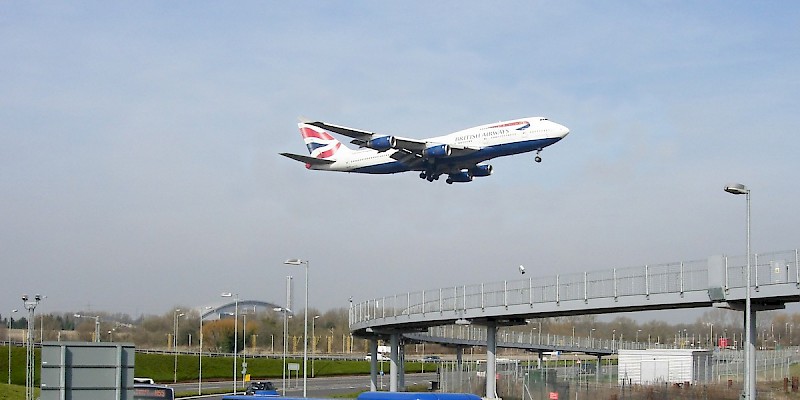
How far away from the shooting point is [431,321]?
63.4 metres

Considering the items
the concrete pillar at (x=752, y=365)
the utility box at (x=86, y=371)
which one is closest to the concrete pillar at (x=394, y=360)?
the concrete pillar at (x=752, y=365)

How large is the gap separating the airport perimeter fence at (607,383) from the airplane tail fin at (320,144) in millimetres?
30498

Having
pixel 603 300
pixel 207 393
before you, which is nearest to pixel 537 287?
pixel 603 300

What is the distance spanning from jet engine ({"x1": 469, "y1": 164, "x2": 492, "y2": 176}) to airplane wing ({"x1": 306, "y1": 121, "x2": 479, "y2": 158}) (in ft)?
17.3

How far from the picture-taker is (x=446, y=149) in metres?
76.0

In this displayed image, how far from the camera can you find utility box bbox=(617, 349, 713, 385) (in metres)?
69.9

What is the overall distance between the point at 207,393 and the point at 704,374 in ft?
162

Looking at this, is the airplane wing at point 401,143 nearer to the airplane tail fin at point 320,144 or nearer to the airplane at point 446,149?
the airplane at point 446,149

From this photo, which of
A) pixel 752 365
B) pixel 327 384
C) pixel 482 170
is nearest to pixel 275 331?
pixel 327 384

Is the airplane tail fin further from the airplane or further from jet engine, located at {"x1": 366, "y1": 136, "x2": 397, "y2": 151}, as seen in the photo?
jet engine, located at {"x1": 366, "y1": 136, "x2": 397, "y2": 151}

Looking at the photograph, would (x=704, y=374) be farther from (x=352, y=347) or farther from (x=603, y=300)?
(x=352, y=347)

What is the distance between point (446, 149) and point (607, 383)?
25.6 meters

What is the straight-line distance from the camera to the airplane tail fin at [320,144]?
320 feet

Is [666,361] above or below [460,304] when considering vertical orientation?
below
